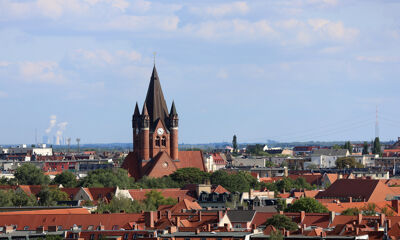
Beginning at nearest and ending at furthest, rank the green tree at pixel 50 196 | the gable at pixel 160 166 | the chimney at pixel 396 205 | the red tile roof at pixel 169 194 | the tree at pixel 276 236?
the tree at pixel 276 236, the chimney at pixel 396 205, the green tree at pixel 50 196, the red tile roof at pixel 169 194, the gable at pixel 160 166

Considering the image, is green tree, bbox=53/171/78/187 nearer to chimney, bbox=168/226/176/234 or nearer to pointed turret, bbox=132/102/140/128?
pointed turret, bbox=132/102/140/128

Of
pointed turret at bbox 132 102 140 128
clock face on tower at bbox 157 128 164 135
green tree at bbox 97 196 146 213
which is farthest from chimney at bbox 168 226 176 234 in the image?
pointed turret at bbox 132 102 140 128

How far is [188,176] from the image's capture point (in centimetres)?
17000

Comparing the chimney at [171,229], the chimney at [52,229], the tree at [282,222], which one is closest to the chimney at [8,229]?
the chimney at [52,229]

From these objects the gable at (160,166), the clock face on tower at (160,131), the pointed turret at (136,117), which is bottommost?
the gable at (160,166)

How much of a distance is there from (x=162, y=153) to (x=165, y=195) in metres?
28.3

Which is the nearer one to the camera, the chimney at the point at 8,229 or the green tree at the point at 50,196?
the chimney at the point at 8,229

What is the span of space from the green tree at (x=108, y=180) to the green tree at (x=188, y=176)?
690 cm

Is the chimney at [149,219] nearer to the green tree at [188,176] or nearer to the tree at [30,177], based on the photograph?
the green tree at [188,176]

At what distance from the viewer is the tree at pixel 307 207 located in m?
116

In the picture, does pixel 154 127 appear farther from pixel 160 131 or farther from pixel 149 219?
pixel 149 219

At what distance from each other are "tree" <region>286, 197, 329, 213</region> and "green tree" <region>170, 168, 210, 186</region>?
4844 centimetres

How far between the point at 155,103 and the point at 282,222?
79131 millimetres

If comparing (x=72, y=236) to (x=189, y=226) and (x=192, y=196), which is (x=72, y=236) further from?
(x=192, y=196)
